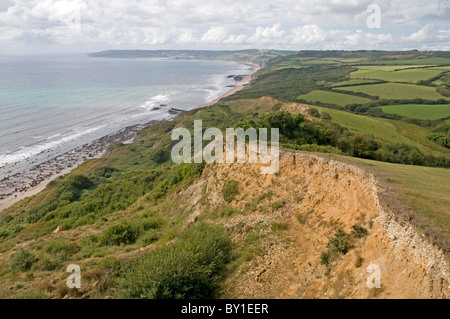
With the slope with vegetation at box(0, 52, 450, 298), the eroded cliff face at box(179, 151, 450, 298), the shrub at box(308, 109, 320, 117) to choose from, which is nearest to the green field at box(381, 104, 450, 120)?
the shrub at box(308, 109, 320, 117)

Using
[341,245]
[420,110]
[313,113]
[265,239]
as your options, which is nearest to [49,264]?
[265,239]

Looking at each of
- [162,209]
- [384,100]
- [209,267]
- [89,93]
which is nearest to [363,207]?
[209,267]

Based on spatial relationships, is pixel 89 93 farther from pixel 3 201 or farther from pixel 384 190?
pixel 384 190

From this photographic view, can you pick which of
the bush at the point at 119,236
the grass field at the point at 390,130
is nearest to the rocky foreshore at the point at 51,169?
the bush at the point at 119,236

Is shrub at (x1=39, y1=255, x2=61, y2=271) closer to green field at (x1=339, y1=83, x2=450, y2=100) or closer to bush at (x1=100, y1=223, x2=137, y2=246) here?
bush at (x1=100, y1=223, x2=137, y2=246)

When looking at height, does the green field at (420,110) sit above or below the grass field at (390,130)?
above

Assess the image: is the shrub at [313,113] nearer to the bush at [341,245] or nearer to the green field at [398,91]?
the bush at [341,245]
